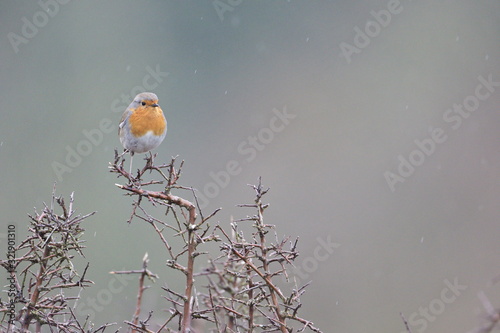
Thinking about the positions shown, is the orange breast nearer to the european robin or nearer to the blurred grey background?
the european robin

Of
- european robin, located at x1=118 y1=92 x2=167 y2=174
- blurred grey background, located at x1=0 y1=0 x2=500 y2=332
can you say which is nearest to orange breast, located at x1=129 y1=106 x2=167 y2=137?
european robin, located at x1=118 y1=92 x2=167 y2=174

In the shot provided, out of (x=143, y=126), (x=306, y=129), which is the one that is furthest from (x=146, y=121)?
(x=306, y=129)

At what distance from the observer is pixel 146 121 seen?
4.24m

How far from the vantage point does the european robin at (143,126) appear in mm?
4156

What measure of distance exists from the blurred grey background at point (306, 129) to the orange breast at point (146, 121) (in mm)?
9259

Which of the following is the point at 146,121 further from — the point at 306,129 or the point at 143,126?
the point at 306,129

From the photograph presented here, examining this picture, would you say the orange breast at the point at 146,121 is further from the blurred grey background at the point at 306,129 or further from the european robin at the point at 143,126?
the blurred grey background at the point at 306,129

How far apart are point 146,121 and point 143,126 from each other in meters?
0.06

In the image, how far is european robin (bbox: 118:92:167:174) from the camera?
4.16 metres

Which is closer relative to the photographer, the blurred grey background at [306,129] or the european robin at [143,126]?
the european robin at [143,126]

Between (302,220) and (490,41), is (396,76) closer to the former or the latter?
(490,41)

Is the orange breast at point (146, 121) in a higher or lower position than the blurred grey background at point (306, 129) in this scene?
lower

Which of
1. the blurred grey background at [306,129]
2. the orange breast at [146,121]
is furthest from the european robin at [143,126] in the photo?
the blurred grey background at [306,129]

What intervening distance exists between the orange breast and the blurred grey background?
9.26 meters
